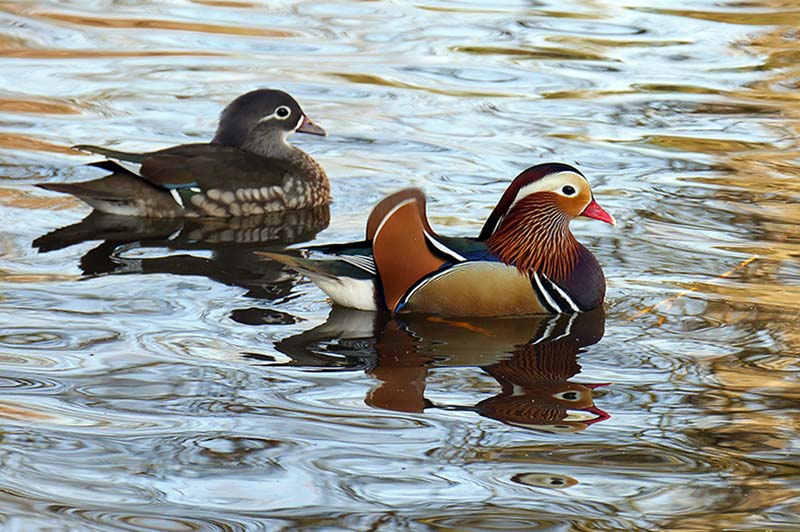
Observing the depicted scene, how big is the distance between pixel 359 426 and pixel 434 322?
1.41 m

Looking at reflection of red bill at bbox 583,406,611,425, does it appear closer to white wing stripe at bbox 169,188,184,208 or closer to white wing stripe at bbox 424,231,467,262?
white wing stripe at bbox 424,231,467,262

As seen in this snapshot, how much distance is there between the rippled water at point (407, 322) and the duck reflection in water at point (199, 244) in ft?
0.08

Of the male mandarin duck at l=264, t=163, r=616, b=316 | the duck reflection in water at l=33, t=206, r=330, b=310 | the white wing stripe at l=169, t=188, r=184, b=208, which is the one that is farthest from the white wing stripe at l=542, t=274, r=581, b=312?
the white wing stripe at l=169, t=188, r=184, b=208

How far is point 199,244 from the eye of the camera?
25.4 feet

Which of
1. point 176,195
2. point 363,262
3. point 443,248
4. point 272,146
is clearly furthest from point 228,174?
point 443,248

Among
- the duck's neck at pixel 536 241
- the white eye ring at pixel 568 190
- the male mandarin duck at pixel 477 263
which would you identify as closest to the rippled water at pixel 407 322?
the male mandarin duck at pixel 477 263

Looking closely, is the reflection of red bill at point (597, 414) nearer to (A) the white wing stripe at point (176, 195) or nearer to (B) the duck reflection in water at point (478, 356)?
(B) the duck reflection in water at point (478, 356)

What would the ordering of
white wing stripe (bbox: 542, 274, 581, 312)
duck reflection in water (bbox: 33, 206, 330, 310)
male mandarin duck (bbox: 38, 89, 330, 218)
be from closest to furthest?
white wing stripe (bbox: 542, 274, 581, 312) → duck reflection in water (bbox: 33, 206, 330, 310) → male mandarin duck (bbox: 38, 89, 330, 218)

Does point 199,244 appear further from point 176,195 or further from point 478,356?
point 478,356

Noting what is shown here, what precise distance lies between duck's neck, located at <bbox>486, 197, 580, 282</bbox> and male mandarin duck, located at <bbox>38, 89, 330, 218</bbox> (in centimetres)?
198

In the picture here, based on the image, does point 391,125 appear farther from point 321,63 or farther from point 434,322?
point 434,322

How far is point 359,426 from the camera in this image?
509 cm

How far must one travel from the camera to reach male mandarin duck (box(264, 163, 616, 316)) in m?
6.38

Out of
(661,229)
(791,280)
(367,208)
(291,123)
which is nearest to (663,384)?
(791,280)
